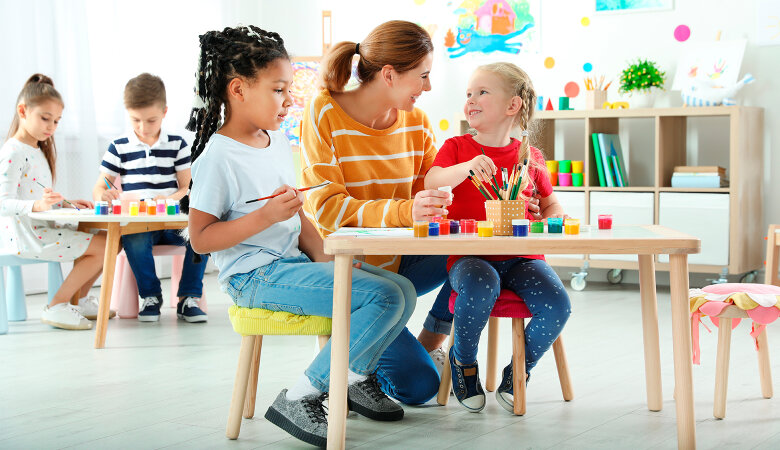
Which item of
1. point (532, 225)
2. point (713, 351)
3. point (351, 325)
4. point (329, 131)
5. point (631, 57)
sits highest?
point (631, 57)

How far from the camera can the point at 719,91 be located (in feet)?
13.8

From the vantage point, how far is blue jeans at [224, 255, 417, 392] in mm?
1826

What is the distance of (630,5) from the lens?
4.61 metres

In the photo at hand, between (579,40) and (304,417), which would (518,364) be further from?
(579,40)

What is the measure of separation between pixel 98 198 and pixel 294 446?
83.3 inches

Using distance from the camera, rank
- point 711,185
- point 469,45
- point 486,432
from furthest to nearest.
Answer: point 469,45 < point 711,185 < point 486,432

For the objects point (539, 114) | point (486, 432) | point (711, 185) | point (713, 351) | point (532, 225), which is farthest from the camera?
point (539, 114)

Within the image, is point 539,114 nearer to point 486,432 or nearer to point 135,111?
point 135,111

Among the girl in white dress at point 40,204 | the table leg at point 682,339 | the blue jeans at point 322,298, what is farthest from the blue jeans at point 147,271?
A: the table leg at point 682,339

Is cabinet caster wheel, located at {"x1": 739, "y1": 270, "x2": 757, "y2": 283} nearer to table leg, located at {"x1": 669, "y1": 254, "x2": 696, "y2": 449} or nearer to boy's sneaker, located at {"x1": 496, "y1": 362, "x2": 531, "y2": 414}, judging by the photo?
boy's sneaker, located at {"x1": 496, "y1": 362, "x2": 531, "y2": 414}

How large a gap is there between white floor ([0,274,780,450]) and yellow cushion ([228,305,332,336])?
0.26 m

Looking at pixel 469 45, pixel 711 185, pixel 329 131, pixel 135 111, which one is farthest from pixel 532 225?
pixel 469 45

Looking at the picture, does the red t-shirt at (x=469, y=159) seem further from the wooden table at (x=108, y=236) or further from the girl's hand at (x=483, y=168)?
the wooden table at (x=108, y=236)

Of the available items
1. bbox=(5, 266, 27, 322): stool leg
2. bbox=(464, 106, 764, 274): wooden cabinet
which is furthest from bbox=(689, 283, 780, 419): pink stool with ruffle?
bbox=(5, 266, 27, 322): stool leg
